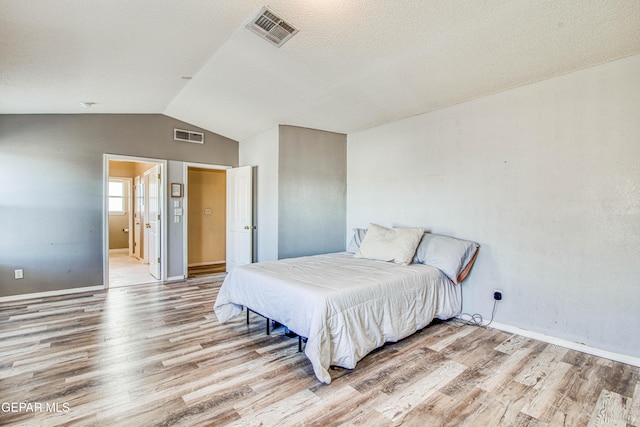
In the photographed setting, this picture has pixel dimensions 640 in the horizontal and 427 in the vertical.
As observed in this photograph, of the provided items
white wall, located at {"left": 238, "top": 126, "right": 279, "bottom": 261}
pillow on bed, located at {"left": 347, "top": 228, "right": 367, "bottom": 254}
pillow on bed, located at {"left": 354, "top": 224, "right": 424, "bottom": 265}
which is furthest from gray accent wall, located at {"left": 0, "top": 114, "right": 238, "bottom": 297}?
pillow on bed, located at {"left": 354, "top": 224, "right": 424, "bottom": 265}

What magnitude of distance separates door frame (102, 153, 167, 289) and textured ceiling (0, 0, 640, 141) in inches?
35.9

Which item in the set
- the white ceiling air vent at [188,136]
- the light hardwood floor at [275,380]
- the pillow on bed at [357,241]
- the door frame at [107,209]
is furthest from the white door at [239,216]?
the light hardwood floor at [275,380]

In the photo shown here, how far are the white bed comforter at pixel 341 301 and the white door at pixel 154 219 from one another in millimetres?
2600

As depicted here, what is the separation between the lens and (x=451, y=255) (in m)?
3.23

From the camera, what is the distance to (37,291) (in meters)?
4.14

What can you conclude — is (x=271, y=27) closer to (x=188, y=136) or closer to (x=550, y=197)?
(x=550, y=197)

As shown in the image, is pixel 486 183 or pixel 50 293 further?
pixel 50 293

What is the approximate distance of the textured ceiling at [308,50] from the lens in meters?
2.12

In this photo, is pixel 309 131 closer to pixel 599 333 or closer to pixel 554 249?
pixel 554 249

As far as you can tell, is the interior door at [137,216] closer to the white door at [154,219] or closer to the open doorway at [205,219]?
the open doorway at [205,219]

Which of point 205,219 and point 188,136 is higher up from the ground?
point 188,136

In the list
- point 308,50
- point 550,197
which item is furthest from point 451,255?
point 308,50

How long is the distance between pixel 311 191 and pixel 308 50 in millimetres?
2372

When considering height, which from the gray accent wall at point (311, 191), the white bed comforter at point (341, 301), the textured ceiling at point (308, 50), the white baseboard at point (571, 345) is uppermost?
the textured ceiling at point (308, 50)
